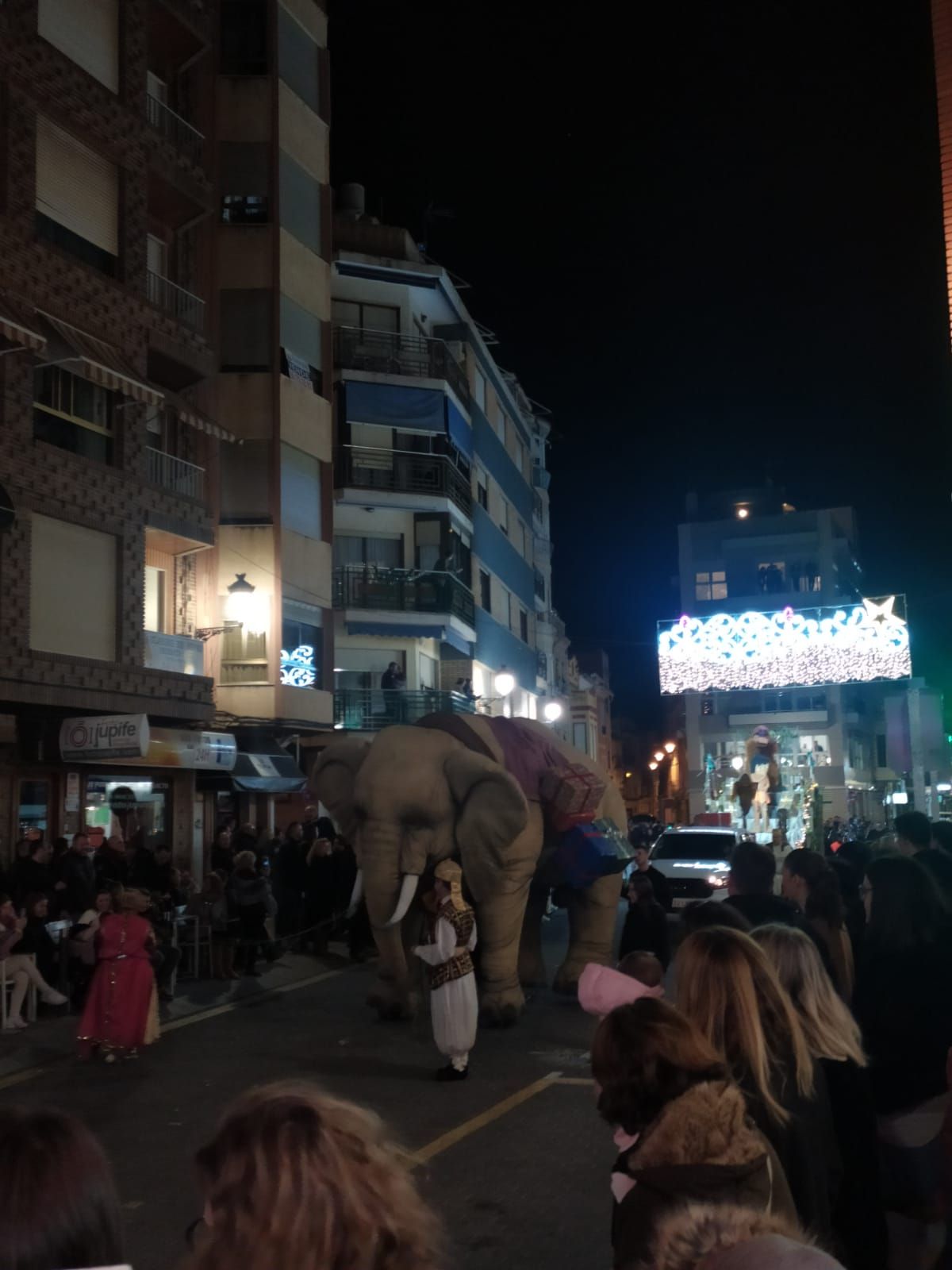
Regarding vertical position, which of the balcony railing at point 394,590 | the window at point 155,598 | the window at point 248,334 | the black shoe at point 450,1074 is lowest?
the black shoe at point 450,1074

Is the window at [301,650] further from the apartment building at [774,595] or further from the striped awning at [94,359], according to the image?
the apartment building at [774,595]

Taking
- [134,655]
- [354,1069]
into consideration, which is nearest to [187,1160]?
[354,1069]

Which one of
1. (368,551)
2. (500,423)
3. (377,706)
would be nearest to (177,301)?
(368,551)

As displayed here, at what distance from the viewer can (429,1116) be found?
894cm

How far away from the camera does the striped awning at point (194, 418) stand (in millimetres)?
22938

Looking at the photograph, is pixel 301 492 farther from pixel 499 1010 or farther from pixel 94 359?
pixel 499 1010

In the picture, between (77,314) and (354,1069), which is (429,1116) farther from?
(77,314)

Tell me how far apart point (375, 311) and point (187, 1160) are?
102ft

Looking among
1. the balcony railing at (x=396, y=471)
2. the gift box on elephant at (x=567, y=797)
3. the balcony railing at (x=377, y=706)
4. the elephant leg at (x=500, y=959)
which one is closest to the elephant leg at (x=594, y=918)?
the gift box on elephant at (x=567, y=797)

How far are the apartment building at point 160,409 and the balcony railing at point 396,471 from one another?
124 inches

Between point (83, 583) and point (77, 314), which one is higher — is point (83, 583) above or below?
below

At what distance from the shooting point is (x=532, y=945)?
15.6 meters

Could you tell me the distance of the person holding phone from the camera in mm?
12656

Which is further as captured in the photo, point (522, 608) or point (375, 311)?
point (522, 608)
